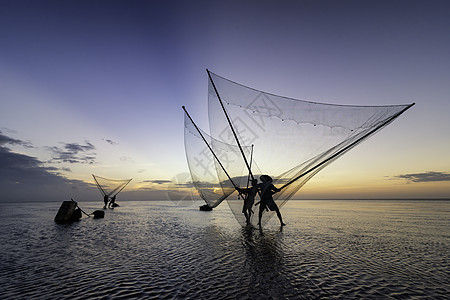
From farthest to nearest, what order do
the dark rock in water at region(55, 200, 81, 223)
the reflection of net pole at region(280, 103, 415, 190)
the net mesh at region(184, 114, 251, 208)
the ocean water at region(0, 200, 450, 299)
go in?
the dark rock in water at region(55, 200, 81, 223) → the net mesh at region(184, 114, 251, 208) → the reflection of net pole at region(280, 103, 415, 190) → the ocean water at region(0, 200, 450, 299)

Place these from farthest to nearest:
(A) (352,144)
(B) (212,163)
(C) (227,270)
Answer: (B) (212,163) < (A) (352,144) < (C) (227,270)

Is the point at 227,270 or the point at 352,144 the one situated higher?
the point at 352,144

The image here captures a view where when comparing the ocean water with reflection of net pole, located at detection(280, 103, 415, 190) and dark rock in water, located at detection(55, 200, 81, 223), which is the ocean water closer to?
reflection of net pole, located at detection(280, 103, 415, 190)

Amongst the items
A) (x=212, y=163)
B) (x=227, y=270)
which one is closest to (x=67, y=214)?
(x=212, y=163)

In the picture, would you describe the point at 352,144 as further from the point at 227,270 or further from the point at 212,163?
the point at 212,163

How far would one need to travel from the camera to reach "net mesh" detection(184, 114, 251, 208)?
15562 mm

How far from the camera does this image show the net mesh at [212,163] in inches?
613

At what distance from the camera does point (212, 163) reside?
17.5 metres

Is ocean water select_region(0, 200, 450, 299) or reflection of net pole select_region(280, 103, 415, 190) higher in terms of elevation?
reflection of net pole select_region(280, 103, 415, 190)

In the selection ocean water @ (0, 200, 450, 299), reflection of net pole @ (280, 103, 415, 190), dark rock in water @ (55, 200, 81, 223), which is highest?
reflection of net pole @ (280, 103, 415, 190)

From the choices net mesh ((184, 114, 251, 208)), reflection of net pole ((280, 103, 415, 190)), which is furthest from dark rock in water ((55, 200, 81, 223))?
reflection of net pole ((280, 103, 415, 190))

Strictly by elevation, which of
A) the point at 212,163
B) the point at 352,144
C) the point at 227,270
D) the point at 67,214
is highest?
the point at 212,163

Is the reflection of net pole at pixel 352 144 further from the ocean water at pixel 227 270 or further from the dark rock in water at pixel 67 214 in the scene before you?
the dark rock in water at pixel 67 214

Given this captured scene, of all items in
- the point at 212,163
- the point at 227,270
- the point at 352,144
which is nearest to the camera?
the point at 227,270
